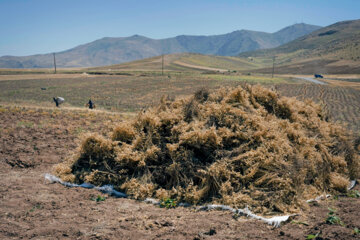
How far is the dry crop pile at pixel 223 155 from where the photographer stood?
220 inches

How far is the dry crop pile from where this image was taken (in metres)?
5.59

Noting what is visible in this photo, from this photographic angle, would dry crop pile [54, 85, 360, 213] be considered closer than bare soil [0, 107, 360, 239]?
No

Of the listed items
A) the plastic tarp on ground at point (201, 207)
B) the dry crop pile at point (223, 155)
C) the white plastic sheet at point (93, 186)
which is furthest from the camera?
the white plastic sheet at point (93, 186)

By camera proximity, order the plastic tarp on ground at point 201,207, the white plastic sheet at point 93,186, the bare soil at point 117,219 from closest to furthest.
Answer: the bare soil at point 117,219
the plastic tarp on ground at point 201,207
the white plastic sheet at point 93,186

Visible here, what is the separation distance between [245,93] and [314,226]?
13.0 feet

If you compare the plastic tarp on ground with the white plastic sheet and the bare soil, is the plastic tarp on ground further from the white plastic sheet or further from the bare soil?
the bare soil

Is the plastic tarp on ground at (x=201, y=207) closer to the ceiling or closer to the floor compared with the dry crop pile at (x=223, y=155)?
closer to the floor

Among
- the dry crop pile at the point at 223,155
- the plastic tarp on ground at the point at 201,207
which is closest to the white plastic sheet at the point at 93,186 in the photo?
the plastic tarp on ground at the point at 201,207

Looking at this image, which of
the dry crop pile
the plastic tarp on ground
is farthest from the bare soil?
the dry crop pile

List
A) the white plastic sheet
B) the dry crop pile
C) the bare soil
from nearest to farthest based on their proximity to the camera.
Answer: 1. the bare soil
2. the dry crop pile
3. the white plastic sheet

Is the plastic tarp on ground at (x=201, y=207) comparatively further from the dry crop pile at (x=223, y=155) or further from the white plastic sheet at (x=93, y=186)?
the dry crop pile at (x=223, y=155)

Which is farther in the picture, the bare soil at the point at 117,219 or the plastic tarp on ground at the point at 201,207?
the plastic tarp on ground at the point at 201,207

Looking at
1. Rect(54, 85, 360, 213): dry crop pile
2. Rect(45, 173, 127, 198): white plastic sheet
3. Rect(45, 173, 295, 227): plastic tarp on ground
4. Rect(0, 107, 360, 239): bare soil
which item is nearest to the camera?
Rect(0, 107, 360, 239): bare soil

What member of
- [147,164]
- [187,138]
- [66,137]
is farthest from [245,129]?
[66,137]
